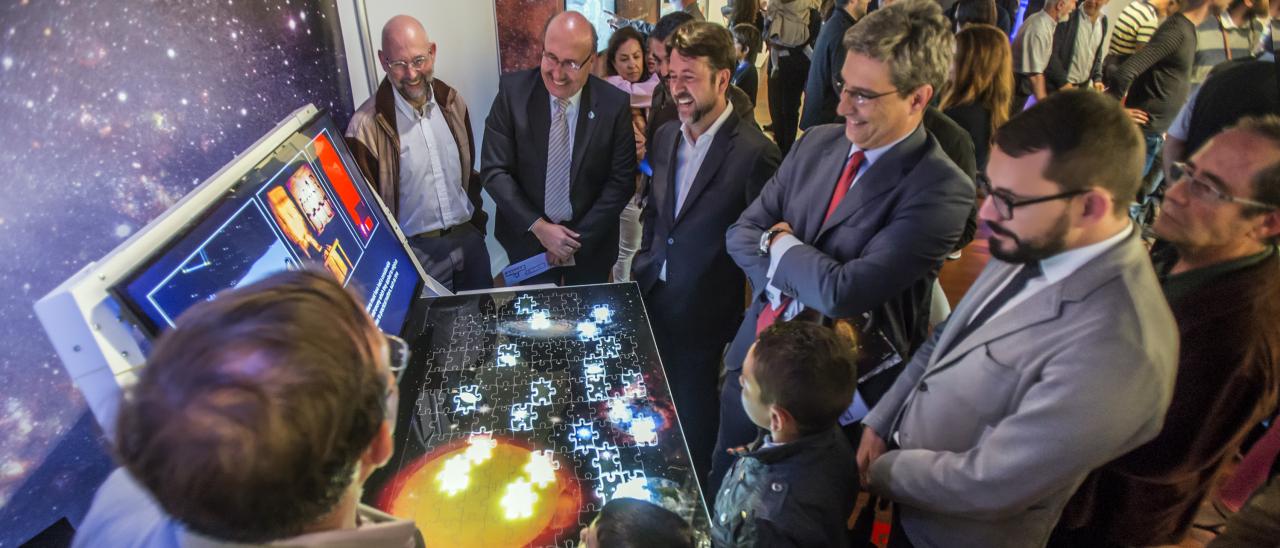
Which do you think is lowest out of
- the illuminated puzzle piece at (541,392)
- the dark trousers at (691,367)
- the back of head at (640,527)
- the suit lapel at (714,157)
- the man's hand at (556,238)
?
the dark trousers at (691,367)

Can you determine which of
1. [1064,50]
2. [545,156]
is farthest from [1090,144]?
[1064,50]

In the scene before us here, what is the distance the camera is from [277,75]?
2398 millimetres

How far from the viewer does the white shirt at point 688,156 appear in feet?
8.29

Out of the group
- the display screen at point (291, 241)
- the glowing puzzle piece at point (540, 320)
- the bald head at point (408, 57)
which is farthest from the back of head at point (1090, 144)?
the bald head at point (408, 57)

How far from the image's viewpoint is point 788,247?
2.01 m

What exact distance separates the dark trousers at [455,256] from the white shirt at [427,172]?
0.19 feet

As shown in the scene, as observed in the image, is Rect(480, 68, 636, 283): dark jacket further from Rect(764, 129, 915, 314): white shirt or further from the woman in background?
Rect(764, 129, 915, 314): white shirt

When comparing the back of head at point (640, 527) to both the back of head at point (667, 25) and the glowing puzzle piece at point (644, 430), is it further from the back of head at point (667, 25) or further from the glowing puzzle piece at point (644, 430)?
the back of head at point (667, 25)

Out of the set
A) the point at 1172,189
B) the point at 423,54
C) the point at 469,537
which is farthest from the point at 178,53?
the point at 1172,189

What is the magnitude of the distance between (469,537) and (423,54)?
2162 millimetres

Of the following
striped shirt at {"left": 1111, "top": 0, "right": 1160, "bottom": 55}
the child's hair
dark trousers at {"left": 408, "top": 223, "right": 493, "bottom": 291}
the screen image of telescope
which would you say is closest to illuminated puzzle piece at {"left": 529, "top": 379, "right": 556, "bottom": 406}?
the screen image of telescope

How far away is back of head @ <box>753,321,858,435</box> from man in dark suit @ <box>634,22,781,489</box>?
99 centimetres

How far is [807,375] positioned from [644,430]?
0.43m

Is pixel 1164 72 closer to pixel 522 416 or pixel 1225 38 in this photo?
pixel 1225 38
